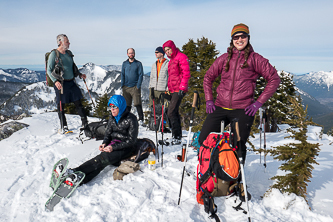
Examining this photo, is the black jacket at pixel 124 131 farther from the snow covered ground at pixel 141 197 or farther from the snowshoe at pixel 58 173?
the snowshoe at pixel 58 173

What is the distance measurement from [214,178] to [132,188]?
1572mm

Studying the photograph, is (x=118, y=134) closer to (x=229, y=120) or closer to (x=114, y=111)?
(x=114, y=111)

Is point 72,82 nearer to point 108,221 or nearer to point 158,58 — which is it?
point 158,58

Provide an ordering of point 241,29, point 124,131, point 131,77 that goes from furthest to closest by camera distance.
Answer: point 131,77, point 124,131, point 241,29

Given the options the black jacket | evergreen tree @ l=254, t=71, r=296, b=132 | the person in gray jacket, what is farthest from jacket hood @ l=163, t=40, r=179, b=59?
evergreen tree @ l=254, t=71, r=296, b=132

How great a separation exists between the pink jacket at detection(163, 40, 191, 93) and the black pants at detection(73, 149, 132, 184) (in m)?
2.57

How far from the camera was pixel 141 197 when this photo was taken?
11.1ft

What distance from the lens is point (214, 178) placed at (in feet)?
10.8

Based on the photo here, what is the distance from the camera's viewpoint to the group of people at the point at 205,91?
323 centimetres

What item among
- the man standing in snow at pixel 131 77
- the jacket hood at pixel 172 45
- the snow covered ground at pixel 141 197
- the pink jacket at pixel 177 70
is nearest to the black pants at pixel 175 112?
the pink jacket at pixel 177 70

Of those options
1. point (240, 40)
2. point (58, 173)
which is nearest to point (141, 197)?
point (58, 173)

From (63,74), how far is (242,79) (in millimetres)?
6073

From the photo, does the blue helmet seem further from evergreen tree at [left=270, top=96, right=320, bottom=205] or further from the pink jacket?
evergreen tree at [left=270, top=96, right=320, bottom=205]

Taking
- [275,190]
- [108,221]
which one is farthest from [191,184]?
[108,221]
